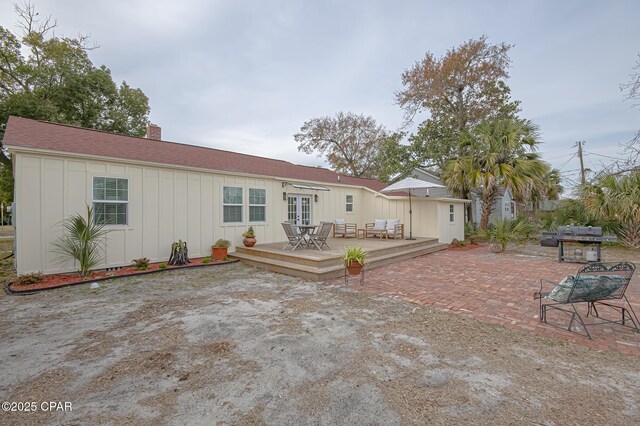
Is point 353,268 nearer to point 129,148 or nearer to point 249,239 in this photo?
point 249,239

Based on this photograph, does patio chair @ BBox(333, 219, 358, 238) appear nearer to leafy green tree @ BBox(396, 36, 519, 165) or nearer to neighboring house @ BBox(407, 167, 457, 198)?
neighboring house @ BBox(407, 167, 457, 198)

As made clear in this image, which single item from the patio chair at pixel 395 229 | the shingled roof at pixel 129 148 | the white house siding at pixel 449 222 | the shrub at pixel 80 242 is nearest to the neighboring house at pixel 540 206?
the white house siding at pixel 449 222

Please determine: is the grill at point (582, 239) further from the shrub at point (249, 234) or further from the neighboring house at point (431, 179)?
the neighboring house at point (431, 179)

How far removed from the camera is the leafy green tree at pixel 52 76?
51.3ft

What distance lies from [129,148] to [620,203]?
56.2 ft

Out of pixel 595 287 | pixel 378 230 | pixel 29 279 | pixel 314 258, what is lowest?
pixel 29 279

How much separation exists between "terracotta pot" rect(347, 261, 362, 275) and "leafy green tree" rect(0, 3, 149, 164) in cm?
1830

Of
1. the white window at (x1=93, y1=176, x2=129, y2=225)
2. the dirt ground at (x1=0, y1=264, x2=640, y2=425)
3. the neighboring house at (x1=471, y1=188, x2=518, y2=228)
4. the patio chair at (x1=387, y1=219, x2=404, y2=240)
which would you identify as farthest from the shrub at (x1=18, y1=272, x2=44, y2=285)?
the neighboring house at (x1=471, y1=188, x2=518, y2=228)

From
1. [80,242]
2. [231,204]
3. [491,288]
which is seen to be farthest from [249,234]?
[491,288]

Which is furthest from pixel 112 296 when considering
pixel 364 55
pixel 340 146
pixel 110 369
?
pixel 340 146

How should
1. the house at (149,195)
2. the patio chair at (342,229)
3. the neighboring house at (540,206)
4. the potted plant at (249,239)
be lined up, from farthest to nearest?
the neighboring house at (540,206), the patio chair at (342,229), the potted plant at (249,239), the house at (149,195)

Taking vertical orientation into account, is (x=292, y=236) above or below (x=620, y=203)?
below

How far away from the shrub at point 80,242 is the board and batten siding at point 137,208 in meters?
0.14

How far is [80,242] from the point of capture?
648cm
